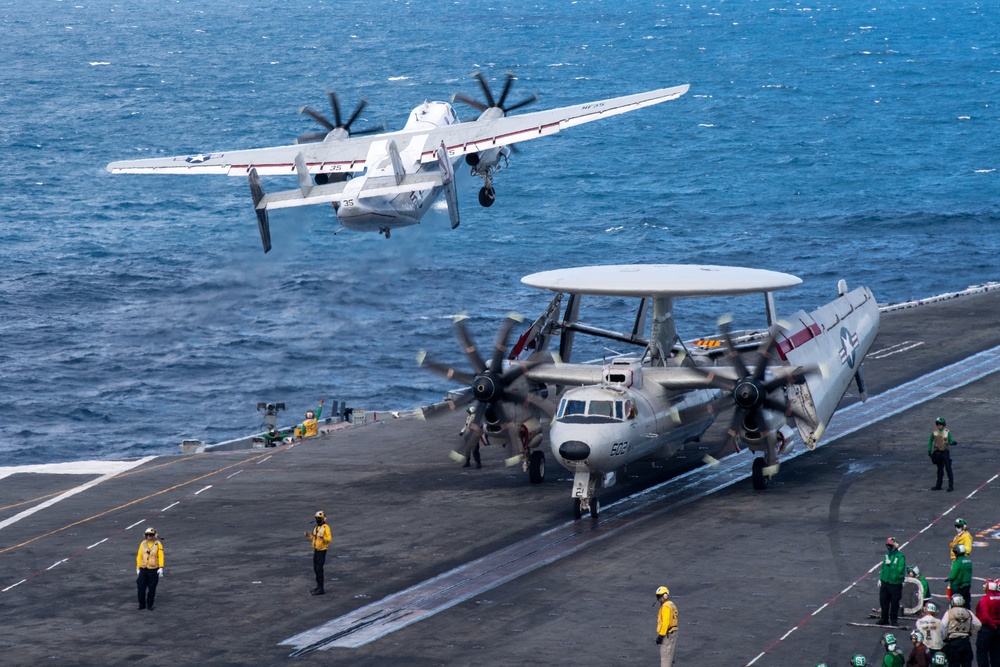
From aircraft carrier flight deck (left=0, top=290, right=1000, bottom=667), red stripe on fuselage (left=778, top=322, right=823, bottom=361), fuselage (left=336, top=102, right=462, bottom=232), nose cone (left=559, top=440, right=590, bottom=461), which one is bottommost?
aircraft carrier flight deck (left=0, top=290, right=1000, bottom=667)

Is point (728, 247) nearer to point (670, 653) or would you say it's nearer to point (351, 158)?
point (351, 158)

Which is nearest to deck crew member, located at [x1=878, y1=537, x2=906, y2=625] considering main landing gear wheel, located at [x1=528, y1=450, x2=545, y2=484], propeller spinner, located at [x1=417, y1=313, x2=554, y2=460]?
propeller spinner, located at [x1=417, y1=313, x2=554, y2=460]

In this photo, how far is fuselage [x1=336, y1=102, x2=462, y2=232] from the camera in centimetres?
6028

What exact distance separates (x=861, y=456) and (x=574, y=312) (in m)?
12.7

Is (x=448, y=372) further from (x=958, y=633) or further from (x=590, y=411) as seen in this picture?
(x=958, y=633)

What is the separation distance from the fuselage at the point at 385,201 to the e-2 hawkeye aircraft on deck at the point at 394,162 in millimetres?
46

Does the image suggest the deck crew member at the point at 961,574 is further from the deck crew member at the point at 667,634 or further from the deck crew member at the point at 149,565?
the deck crew member at the point at 149,565

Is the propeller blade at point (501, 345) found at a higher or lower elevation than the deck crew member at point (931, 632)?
higher

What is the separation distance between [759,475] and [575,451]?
27.1ft

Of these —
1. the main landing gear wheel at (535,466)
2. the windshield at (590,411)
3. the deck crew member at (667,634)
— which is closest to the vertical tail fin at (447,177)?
the main landing gear wheel at (535,466)

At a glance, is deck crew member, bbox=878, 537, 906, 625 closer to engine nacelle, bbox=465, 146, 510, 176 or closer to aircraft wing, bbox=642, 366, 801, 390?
aircraft wing, bbox=642, 366, 801, 390

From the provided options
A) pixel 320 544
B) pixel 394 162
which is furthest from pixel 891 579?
pixel 394 162

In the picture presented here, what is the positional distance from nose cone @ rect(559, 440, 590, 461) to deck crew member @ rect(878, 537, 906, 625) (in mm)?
11721

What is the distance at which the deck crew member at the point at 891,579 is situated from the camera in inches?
1260
